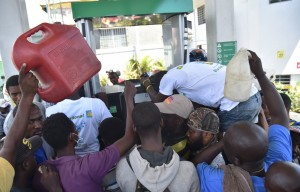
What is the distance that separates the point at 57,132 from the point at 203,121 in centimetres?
96

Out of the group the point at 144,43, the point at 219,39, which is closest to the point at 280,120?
the point at 219,39

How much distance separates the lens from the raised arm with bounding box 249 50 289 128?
1.77 meters

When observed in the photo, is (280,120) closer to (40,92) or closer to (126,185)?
(126,185)

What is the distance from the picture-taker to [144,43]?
13.6m

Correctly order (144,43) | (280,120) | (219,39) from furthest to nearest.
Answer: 1. (144,43)
2. (219,39)
3. (280,120)

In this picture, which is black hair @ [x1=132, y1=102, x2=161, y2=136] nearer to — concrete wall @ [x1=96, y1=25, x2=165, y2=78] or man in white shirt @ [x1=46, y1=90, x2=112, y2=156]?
man in white shirt @ [x1=46, y1=90, x2=112, y2=156]

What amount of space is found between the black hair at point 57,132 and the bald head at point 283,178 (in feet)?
3.83

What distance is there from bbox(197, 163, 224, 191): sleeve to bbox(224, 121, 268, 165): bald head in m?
0.11

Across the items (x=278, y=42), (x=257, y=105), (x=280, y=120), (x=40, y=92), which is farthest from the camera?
(x=278, y=42)

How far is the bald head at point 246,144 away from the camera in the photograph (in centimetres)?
132

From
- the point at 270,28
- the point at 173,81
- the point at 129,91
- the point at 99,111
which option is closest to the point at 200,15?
the point at 270,28

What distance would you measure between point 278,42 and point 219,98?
744 cm

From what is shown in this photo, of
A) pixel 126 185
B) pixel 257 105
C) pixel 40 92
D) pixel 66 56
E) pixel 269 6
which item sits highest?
pixel 269 6

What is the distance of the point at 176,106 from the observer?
Result: 1923 millimetres
